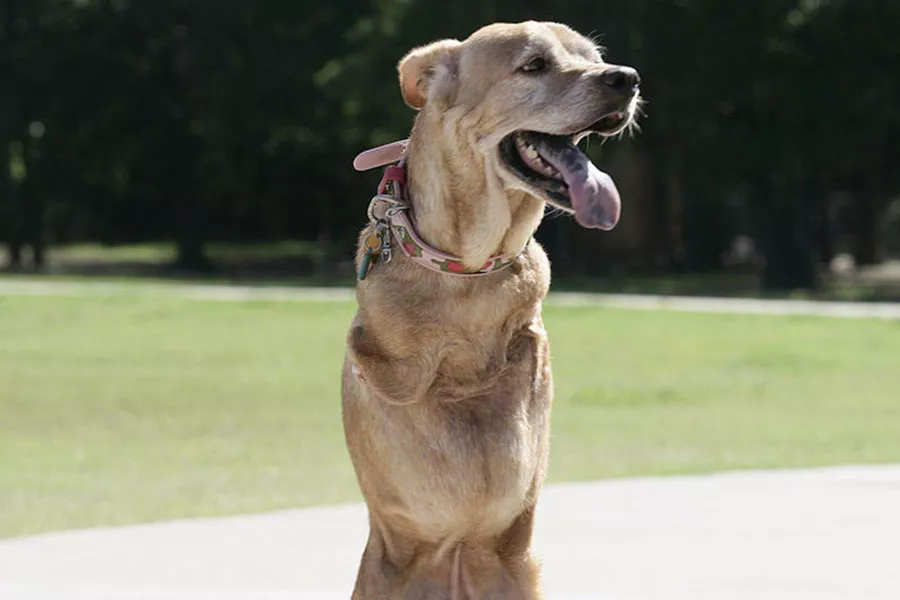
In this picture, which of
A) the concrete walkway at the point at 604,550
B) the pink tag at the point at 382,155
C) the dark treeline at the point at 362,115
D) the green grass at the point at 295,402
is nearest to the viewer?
the pink tag at the point at 382,155

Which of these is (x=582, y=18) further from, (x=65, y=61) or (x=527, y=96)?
(x=527, y=96)

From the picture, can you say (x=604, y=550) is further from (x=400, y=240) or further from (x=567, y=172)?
(x=567, y=172)

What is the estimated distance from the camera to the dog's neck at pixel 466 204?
3.80m

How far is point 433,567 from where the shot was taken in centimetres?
393

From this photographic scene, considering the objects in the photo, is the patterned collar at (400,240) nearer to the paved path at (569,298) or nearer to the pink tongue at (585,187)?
the pink tongue at (585,187)

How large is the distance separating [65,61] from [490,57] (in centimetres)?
3737

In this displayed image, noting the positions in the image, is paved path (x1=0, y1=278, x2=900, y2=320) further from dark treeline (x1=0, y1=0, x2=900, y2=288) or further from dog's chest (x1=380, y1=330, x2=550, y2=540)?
dog's chest (x1=380, y1=330, x2=550, y2=540)

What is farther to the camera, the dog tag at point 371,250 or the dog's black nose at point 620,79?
the dog tag at point 371,250

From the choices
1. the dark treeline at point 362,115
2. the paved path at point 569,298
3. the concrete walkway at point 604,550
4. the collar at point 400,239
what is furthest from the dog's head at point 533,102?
the dark treeline at point 362,115

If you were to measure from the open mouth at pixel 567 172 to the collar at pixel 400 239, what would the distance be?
24cm

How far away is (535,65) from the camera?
150 inches

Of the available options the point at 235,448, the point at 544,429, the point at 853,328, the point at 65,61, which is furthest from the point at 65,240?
the point at 544,429

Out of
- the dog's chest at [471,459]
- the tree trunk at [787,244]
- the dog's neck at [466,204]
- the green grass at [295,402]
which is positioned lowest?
the tree trunk at [787,244]

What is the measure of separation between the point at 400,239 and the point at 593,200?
587 millimetres
